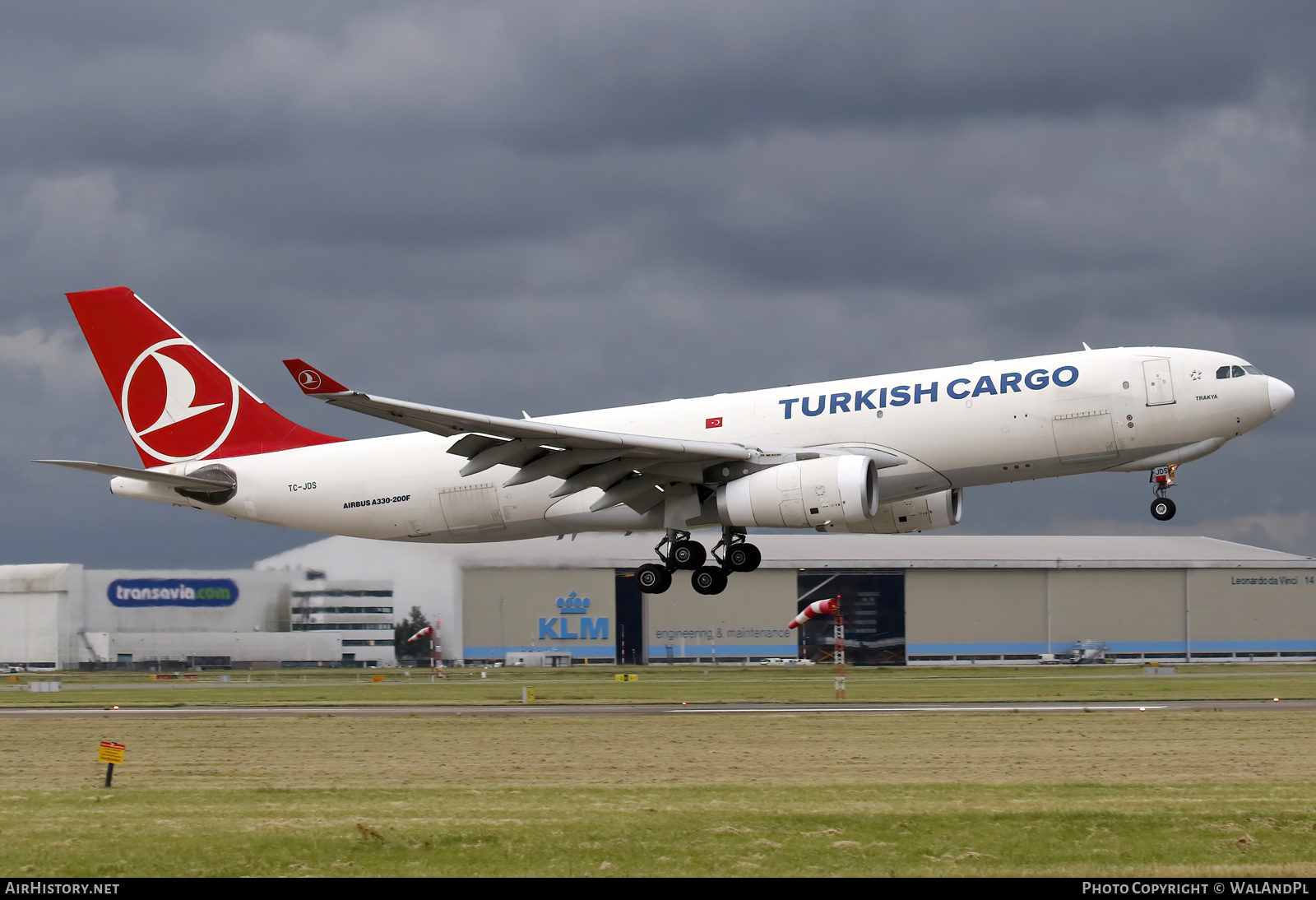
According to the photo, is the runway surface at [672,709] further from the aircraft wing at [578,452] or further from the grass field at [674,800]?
the aircraft wing at [578,452]

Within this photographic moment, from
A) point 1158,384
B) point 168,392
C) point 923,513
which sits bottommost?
point 923,513

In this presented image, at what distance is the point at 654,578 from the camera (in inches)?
1597

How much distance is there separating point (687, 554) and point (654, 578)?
2037 mm

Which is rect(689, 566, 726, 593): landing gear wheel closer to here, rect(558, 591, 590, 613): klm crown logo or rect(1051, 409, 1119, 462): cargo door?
rect(1051, 409, 1119, 462): cargo door

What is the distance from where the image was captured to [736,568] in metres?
39.5

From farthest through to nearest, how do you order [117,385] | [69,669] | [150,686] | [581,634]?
[581,634] < [69,669] < [150,686] < [117,385]

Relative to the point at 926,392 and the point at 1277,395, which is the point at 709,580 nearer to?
the point at 926,392

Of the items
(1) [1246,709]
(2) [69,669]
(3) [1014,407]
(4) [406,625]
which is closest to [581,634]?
(4) [406,625]

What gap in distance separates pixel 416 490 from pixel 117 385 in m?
11.1

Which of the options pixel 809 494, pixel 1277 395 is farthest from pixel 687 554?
pixel 1277 395

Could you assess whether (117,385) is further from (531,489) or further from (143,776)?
(143,776)

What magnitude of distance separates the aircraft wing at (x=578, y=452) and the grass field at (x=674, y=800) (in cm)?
677

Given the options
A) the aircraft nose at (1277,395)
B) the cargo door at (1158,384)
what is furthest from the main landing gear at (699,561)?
the aircraft nose at (1277,395)

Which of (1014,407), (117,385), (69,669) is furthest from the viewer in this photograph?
(69,669)
